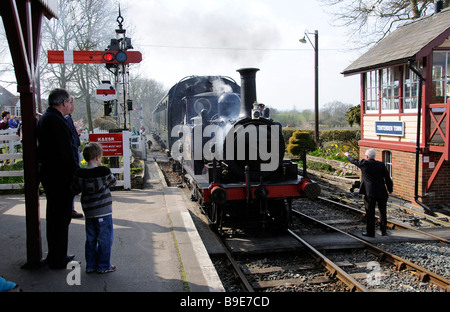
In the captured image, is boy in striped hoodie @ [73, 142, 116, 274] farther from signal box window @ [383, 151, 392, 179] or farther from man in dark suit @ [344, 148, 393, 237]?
signal box window @ [383, 151, 392, 179]

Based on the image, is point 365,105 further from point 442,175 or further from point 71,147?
point 71,147

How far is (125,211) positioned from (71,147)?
329cm

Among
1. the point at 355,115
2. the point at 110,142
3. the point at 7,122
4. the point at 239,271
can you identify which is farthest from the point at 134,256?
the point at 355,115

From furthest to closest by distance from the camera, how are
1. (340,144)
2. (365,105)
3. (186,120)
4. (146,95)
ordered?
1. (146,95)
2. (340,144)
3. (365,105)
4. (186,120)

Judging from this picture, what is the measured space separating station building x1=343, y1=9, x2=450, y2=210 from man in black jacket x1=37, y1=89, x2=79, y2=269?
26.2 ft

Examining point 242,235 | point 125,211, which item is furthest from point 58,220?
point 242,235

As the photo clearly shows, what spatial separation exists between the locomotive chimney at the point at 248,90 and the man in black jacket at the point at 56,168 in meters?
3.80

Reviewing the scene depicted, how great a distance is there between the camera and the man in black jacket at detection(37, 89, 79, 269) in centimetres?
394

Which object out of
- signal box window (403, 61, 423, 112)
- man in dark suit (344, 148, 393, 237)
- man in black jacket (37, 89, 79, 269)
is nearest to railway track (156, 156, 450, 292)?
man in dark suit (344, 148, 393, 237)

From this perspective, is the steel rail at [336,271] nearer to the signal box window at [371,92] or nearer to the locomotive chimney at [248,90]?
the locomotive chimney at [248,90]

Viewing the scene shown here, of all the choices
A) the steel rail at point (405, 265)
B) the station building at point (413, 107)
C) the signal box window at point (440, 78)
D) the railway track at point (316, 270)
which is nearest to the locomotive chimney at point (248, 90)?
the railway track at point (316, 270)

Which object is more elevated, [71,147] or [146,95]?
[146,95]

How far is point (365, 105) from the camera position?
503 inches

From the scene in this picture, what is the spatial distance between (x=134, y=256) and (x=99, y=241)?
2.77 ft
